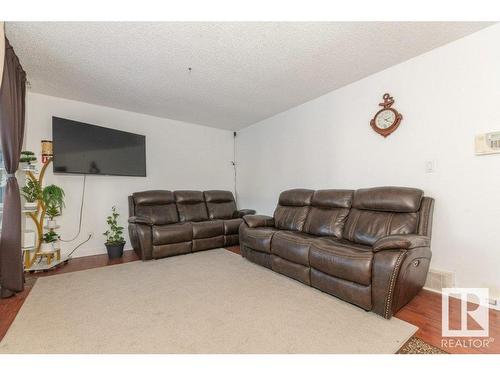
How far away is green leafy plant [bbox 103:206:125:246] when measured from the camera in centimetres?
346

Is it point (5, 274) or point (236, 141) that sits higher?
point (236, 141)

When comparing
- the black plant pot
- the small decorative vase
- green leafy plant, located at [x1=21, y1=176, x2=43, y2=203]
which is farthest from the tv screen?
the black plant pot

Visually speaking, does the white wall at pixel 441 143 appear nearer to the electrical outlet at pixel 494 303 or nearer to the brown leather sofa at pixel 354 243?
the electrical outlet at pixel 494 303

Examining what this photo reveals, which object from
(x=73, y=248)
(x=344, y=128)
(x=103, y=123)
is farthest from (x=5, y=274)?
(x=344, y=128)

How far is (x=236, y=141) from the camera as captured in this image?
207 inches

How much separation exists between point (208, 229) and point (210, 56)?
2.41 m

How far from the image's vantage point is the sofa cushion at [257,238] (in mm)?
2711

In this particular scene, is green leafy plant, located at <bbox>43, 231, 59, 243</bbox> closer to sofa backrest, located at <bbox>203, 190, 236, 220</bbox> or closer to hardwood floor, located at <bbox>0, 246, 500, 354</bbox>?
hardwood floor, located at <bbox>0, 246, 500, 354</bbox>

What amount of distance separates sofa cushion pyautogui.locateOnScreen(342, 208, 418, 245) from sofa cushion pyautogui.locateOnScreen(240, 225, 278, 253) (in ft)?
2.81

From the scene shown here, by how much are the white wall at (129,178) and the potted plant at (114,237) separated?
4.4 inches

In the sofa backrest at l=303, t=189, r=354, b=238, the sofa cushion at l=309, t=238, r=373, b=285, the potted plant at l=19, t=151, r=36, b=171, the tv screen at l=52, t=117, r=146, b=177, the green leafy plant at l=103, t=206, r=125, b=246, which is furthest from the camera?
the green leafy plant at l=103, t=206, r=125, b=246

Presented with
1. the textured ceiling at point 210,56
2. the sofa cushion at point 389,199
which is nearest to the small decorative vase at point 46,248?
the textured ceiling at point 210,56
